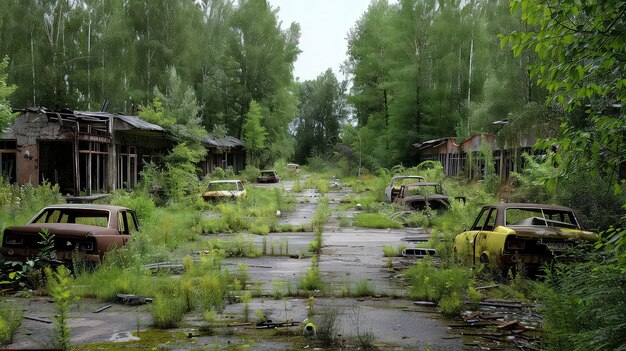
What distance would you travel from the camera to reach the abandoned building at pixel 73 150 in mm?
22031

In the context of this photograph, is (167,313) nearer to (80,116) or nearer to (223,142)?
(80,116)

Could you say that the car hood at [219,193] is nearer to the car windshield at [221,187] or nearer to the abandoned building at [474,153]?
the car windshield at [221,187]

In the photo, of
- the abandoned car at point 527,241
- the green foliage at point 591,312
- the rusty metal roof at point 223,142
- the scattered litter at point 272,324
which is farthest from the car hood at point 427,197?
the rusty metal roof at point 223,142

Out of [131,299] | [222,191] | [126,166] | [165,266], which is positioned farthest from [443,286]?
[126,166]

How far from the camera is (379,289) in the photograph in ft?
32.4

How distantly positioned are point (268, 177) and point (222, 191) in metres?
Result: 25.0

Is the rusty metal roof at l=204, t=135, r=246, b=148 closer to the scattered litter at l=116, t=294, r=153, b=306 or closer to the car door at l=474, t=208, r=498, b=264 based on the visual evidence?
the car door at l=474, t=208, r=498, b=264

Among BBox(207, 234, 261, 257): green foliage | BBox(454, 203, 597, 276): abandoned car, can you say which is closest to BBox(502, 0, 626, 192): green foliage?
BBox(454, 203, 597, 276): abandoned car

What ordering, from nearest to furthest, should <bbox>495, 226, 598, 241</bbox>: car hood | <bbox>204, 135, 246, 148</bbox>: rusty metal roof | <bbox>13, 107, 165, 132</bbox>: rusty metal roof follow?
<bbox>495, 226, 598, 241</bbox>: car hood → <bbox>13, 107, 165, 132</bbox>: rusty metal roof → <bbox>204, 135, 246, 148</bbox>: rusty metal roof

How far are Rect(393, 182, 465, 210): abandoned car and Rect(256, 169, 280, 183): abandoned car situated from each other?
2823 cm

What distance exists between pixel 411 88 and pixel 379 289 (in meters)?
40.6

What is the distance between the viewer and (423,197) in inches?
834

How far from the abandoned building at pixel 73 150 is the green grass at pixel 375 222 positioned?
10.6 meters

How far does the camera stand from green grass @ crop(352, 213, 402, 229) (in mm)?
20297
